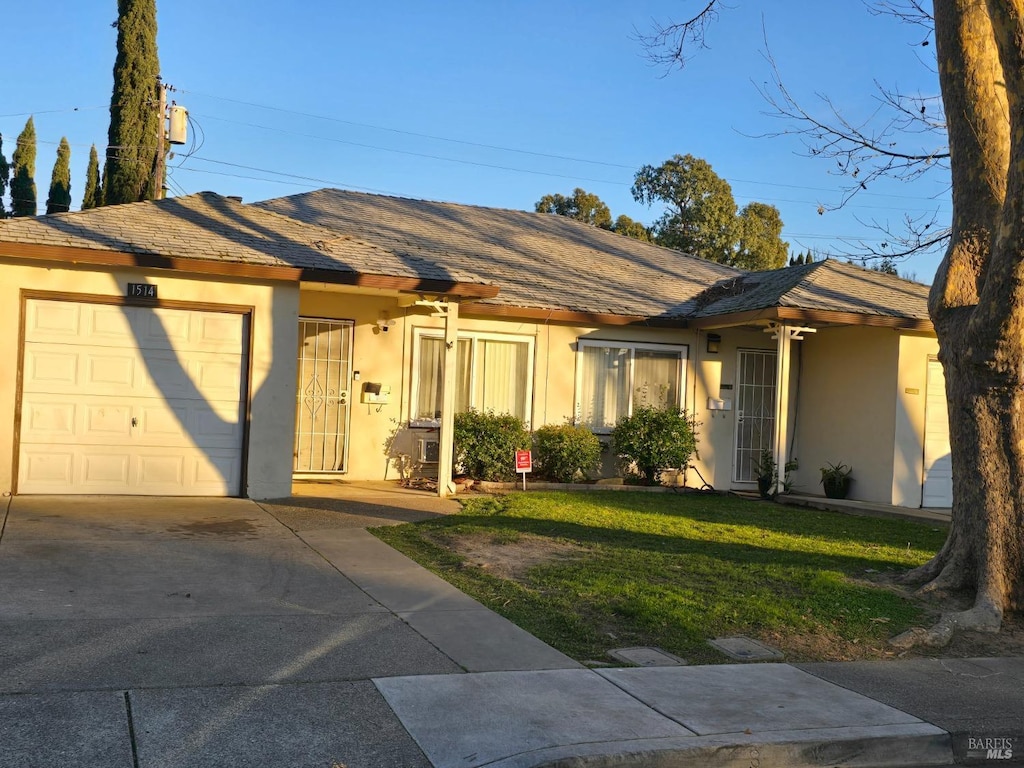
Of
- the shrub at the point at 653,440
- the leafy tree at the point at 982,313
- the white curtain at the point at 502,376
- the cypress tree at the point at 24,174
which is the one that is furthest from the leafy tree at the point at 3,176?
the leafy tree at the point at 982,313

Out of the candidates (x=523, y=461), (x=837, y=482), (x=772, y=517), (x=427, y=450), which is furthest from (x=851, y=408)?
(x=427, y=450)

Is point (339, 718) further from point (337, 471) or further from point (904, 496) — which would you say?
point (904, 496)

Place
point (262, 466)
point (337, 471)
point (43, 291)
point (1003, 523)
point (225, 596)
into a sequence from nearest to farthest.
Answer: point (225, 596), point (1003, 523), point (43, 291), point (262, 466), point (337, 471)

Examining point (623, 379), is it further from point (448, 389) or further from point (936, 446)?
point (936, 446)

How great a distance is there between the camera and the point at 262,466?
11.9 m

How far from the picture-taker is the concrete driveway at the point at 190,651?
14.1 ft

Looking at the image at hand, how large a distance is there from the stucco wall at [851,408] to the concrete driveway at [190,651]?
9.29 meters

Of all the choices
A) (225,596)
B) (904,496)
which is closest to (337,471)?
(225,596)

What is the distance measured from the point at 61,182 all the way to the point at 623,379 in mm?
33121

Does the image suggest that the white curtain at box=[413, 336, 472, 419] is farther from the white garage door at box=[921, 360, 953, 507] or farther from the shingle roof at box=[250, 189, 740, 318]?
the white garage door at box=[921, 360, 953, 507]

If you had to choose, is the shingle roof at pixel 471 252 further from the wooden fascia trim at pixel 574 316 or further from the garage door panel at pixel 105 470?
the garage door panel at pixel 105 470

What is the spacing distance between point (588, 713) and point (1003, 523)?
4.66 meters

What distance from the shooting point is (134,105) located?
2895cm

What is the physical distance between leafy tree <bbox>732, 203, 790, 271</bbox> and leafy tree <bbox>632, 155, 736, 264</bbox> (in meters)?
0.53
